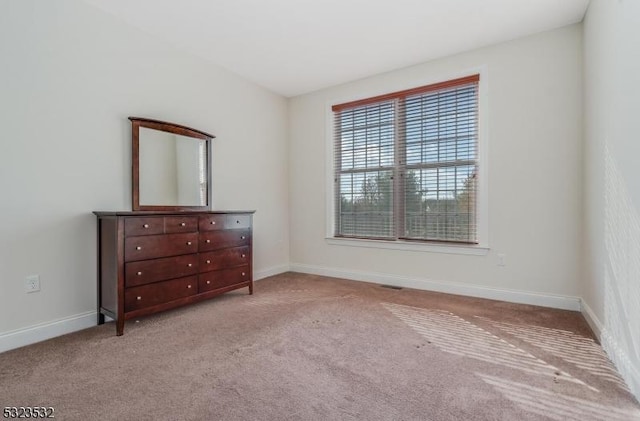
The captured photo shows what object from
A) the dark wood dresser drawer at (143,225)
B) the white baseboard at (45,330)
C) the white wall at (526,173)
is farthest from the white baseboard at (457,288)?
the white baseboard at (45,330)

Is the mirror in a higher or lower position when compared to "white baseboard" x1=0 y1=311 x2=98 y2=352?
higher

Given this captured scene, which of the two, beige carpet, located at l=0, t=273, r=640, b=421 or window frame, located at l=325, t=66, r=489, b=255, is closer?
beige carpet, located at l=0, t=273, r=640, b=421

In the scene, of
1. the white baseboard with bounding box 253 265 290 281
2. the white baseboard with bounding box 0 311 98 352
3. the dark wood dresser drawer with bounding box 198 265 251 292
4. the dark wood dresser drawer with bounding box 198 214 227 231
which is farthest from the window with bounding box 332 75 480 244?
the white baseboard with bounding box 0 311 98 352

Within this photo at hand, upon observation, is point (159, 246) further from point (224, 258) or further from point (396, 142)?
point (396, 142)

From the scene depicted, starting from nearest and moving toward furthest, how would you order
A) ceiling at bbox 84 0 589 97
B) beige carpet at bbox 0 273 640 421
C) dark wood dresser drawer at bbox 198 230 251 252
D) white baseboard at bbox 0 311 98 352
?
beige carpet at bbox 0 273 640 421, white baseboard at bbox 0 311 98 352, ceiling at bbox 84 0 589 97, dark wood dresser drawer at bbox 198 230 251 252

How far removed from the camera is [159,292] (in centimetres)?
256

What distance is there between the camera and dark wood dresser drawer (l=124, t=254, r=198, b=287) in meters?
2.39

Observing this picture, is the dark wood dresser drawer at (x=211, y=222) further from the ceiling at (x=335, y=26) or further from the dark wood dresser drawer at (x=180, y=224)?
the ceiling at (x=335, y=26)

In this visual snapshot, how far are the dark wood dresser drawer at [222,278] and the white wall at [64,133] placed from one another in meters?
0.84

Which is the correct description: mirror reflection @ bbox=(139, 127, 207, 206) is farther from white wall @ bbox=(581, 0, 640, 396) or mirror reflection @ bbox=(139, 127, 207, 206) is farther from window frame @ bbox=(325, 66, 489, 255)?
white wall @ bbox=(581, 0, 640, 396)

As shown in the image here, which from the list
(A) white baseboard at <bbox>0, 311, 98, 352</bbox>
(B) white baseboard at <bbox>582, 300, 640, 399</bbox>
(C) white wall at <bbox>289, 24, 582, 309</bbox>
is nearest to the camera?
(B) white baseboard at <bbox>582, 300, 640, 399</bbox>

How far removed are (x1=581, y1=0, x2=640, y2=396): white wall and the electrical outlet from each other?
12.0ft

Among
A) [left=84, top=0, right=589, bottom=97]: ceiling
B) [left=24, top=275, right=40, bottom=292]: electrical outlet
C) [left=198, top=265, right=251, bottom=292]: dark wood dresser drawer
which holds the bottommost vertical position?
[left=198, top=265, right=251, bottom=292]: dark wood dresser drawer

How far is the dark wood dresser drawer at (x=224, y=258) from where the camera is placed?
294 centimetres
